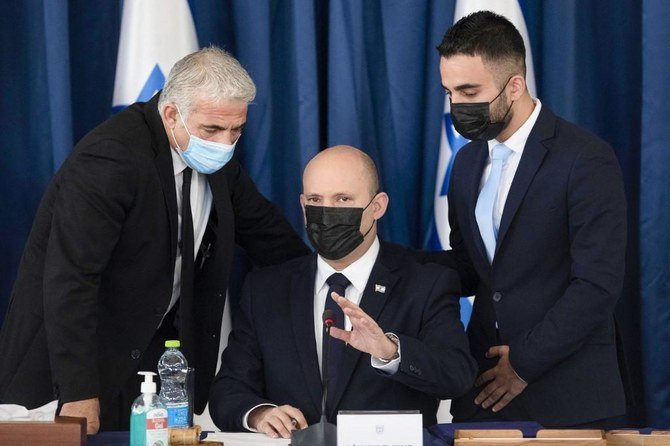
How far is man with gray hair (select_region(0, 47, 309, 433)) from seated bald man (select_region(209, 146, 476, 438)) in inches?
9.4

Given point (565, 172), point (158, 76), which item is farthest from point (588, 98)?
point (158, 76)

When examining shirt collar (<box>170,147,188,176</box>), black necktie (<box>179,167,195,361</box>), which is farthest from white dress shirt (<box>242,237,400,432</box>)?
shirt collar (<box>170,147,188,176</box>)

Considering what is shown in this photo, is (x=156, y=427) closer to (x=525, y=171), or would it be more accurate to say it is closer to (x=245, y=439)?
(x=245, y=439)

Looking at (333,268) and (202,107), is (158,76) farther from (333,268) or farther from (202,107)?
(333,268)

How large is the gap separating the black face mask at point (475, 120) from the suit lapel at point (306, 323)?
2.06 ft

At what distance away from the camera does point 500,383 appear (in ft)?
10.6

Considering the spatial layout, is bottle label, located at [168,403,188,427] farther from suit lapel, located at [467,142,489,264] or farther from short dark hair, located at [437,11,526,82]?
short dark hair, located at [437,11,526,82]

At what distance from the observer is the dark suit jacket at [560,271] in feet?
9.96

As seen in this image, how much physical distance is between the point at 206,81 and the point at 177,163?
0.29 m

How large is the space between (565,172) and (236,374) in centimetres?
116

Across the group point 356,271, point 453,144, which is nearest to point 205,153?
point 356,271

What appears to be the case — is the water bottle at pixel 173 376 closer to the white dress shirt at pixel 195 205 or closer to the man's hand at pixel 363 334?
the white dress shirt at pixel 195 205

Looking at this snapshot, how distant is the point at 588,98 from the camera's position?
4125 millimetres

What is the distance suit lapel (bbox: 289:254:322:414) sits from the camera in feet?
10.2
